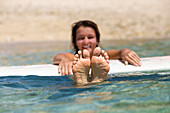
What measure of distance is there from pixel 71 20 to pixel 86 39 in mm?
12109

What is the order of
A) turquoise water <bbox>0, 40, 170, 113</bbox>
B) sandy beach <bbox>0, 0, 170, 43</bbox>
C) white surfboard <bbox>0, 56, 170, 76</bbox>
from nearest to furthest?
1. turquoise water <bbox>0, 40, 170, 113</bbox>
2. white surfboard <bbox>0, 56, 170, 76</bbox>
3. sandy beach <bbox>0, 0, 170, 43</bbox>

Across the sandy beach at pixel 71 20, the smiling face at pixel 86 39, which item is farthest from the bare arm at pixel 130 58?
the sandy beach at pixel 71 20

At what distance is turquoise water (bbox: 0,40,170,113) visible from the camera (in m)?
1.99

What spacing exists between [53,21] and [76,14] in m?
1.74

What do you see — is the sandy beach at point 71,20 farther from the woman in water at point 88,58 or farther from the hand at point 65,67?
the hand at point 65,67

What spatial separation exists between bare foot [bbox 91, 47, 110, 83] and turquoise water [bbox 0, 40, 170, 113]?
10cm

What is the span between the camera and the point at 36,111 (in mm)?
2002

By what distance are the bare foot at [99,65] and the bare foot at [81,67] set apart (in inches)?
2.7

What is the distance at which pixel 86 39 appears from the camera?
3.38m

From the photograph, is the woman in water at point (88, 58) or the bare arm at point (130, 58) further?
the bare arm at point (130, 58)

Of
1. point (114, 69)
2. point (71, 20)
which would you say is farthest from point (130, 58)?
point (71, 20)

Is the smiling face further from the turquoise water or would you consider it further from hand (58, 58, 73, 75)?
the turquoise water

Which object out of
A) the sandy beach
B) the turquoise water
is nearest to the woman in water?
the turquoise water

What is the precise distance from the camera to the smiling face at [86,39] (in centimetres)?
338
